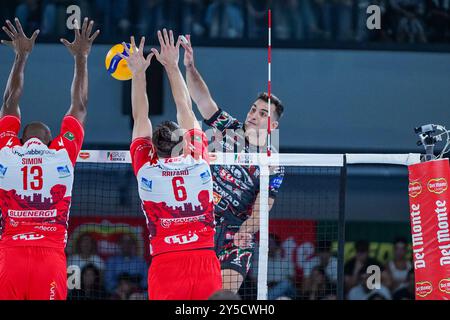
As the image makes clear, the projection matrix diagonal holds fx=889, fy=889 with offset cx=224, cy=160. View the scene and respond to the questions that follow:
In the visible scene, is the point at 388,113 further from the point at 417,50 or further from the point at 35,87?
the point at 35,87

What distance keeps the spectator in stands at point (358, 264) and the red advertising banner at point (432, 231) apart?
19.6ft

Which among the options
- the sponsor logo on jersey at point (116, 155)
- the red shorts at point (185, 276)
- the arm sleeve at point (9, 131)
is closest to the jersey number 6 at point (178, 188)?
the red shorts at point (185, 276)

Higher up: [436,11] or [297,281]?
[436,11]

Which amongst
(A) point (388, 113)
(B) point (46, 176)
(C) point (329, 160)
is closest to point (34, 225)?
(B) point (46, 176)

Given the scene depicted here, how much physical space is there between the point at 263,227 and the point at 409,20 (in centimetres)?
860

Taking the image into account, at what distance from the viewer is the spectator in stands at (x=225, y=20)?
638 inches

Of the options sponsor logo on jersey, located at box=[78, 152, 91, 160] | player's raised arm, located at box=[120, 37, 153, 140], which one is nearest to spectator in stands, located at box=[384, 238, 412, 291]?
sponsor logo on jersey, located at box=[78, 152, 91, 160]

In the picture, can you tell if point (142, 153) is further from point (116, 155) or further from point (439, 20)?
point (439, 20)

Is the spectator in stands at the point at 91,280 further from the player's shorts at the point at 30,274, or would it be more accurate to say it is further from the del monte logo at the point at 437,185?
the del monte logo at the point at 437,185

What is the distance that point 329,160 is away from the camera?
364 inches

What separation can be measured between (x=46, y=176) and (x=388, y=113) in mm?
9608

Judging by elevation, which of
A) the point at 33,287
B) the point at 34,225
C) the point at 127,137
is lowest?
the point at 33,287

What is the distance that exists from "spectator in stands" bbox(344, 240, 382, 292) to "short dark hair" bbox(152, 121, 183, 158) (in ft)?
26.8

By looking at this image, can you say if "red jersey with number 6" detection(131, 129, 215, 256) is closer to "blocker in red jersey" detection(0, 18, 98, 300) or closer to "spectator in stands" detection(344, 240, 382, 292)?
"blocker in red jersey" detection(0, 18, 98, 300)
